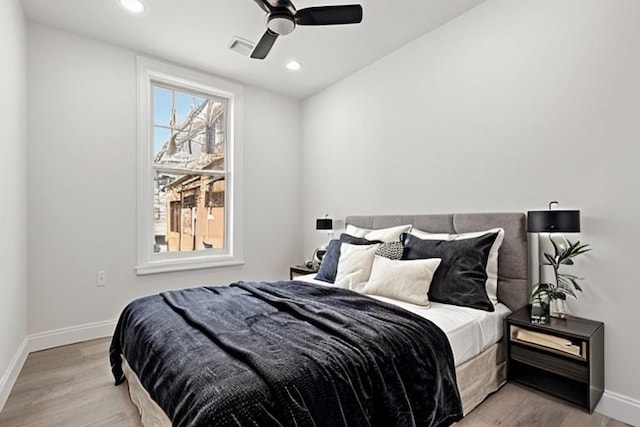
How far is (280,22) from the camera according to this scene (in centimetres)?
219

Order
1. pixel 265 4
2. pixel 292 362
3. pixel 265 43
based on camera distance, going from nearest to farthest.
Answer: pixel 292 362 → pixel 265 4 → pixel 265 43

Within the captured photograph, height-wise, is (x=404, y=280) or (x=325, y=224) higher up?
(x=325, y=224)

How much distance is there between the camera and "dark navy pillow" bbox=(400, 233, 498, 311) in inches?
88.1

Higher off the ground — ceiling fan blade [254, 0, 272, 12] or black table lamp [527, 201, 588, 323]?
ceiling fan blade [254, 0, 272, 12]

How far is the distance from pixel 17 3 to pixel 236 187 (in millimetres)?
2480

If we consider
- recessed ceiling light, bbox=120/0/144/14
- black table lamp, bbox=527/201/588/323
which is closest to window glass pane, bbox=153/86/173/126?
recessed ceiling light, bbox=120/0/144/14

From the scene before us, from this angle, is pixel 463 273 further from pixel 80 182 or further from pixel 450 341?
pixel 80 182

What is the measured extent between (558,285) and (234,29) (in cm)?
339

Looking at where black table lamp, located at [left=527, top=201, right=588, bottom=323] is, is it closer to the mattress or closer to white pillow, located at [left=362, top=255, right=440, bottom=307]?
the mattress

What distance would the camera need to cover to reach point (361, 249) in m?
2.82

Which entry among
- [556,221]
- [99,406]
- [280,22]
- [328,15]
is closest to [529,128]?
[556,221]

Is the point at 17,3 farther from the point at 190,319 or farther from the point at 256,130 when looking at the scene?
the point at 190,319

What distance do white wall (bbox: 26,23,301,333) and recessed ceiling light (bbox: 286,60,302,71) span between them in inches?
65.1

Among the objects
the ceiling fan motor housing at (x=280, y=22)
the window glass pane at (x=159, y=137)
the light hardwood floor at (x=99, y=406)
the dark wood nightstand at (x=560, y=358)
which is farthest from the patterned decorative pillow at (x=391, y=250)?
the window glass pane at (x=159, y=137)
